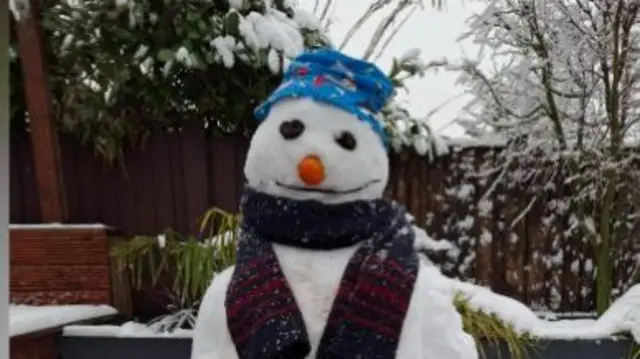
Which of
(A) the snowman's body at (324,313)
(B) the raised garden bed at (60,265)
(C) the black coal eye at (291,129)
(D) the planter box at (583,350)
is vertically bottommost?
(D) the planter box at (583,350)

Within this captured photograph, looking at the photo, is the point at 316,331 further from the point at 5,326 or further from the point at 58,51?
the point at 58,51

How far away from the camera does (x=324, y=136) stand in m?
2.27

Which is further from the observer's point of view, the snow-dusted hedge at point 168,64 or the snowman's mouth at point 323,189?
the snow-dusted hedge at point 168,64

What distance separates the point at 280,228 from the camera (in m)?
2.24

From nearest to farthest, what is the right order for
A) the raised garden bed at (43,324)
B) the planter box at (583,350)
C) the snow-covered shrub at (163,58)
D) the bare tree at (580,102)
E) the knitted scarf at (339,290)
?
the knitted scarf at (339,290), the raised garden bed at (43,324), the planter box at (583,350), the snow-covered shrub at (163,58), the bare tree at (580,102)

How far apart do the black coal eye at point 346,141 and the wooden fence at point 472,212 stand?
248 cm

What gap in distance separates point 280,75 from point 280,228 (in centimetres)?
243

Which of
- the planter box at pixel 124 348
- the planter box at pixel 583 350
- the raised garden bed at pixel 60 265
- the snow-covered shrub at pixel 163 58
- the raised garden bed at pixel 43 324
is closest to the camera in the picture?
the raised garden bed at pixel 43 324

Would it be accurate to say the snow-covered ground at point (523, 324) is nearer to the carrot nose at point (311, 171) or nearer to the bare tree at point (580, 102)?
the bare tree at point (580, 102)

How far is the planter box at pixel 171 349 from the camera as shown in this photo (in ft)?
12.9

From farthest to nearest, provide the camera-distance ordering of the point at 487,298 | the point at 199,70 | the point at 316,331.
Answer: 1. the point at 199,70
2. the point at 487,298
3. the point at 316,331

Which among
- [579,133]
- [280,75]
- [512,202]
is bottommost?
[512,202]

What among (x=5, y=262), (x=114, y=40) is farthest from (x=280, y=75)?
(x=5, y=262)

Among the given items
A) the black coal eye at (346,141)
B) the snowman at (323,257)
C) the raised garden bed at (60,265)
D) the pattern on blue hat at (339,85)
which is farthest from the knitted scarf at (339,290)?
the raised garden bed at (60,265)
